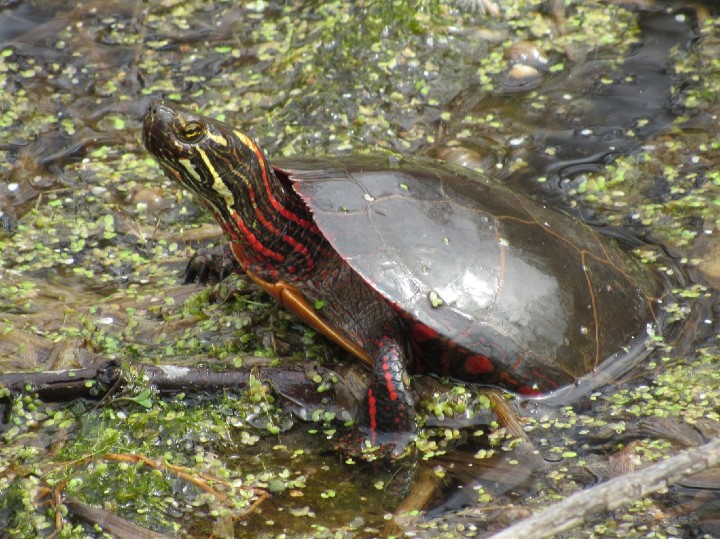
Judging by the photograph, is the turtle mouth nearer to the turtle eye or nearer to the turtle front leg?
the turtle eye

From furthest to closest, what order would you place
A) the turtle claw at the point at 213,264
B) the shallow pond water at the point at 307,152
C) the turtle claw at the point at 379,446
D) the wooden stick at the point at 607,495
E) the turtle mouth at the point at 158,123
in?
the turtle claw at the point at 213,264, the turtle mouth at the point at 158,123, the turtle claw at the point at 379,446, the shallow pond water at the point at 307,152, the wooden stick at the point at 607,495

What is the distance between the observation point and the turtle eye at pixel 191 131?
463cm

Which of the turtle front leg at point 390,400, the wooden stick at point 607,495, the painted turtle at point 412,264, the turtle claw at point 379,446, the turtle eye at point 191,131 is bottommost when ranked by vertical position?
the turtle claw at point 379,446

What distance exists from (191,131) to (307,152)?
205 centimetres

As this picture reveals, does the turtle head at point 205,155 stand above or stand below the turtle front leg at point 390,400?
above

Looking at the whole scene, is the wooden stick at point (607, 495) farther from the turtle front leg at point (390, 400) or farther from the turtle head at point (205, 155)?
the turtle head at point (205, 155)

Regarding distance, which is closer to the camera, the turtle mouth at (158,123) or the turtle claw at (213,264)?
the turtle mouth at (158,123)

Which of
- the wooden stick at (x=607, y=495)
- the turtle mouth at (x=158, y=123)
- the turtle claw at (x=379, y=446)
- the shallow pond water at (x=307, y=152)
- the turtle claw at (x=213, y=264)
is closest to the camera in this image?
the wooden stick at (x=607, y=495)

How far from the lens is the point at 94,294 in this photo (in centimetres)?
555

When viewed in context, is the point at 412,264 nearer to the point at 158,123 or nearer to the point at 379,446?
the point at 379,446

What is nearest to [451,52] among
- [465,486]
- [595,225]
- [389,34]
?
[389,34]

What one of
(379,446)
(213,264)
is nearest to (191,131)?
(213,264)

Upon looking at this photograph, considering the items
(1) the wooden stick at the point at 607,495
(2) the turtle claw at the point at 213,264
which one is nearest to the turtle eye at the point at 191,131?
(2) the turtle claw at the point at 213,264

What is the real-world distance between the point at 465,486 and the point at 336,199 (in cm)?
162
